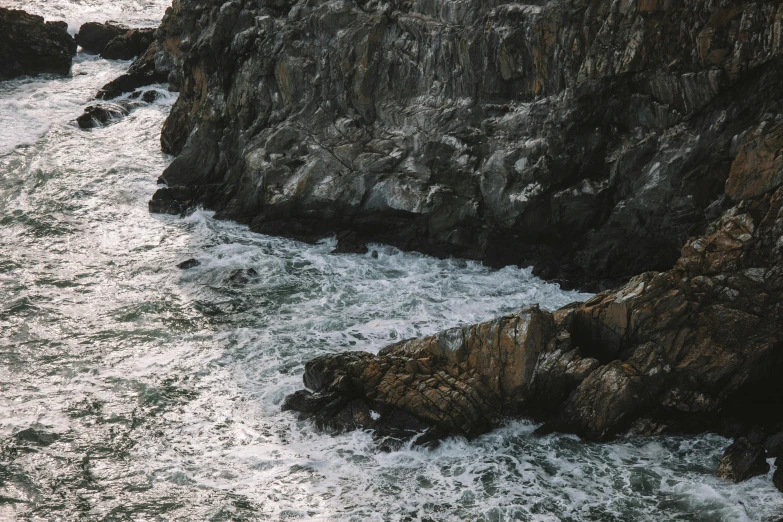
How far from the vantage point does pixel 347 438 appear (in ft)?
66.1

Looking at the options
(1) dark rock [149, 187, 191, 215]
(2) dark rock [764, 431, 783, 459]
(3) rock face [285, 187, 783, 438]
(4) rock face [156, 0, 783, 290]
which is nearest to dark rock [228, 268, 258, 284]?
(4) rock face [156, 0, 783, 290]

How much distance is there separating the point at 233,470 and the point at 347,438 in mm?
2812

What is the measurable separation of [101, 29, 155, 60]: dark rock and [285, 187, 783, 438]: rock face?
3888 centimetres

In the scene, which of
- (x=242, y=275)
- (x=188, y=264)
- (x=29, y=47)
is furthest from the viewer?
(x=29, y=47)

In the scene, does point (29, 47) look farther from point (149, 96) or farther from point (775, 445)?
point (775, 445)

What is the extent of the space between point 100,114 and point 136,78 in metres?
4.85

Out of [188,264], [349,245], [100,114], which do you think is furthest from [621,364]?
[100,114]

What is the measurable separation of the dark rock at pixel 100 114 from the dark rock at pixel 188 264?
665 inches

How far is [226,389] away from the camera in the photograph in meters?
22.4

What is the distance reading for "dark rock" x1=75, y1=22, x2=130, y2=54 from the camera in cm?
5447

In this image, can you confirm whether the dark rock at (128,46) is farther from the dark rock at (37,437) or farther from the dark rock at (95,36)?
the dark rock at (37,437)

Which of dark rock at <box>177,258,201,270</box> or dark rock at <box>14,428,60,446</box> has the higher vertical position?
dark rock at <box>177,258,201,270</box>

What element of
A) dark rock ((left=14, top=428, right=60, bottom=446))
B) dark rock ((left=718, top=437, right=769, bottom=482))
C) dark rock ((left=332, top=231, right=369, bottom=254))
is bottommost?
dark rock ((left=14, top=428, right=60, bottom=446))

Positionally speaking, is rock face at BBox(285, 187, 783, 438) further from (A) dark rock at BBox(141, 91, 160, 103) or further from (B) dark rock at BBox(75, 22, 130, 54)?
(B) dark rock at BBox(75, 22, 130, 54)
